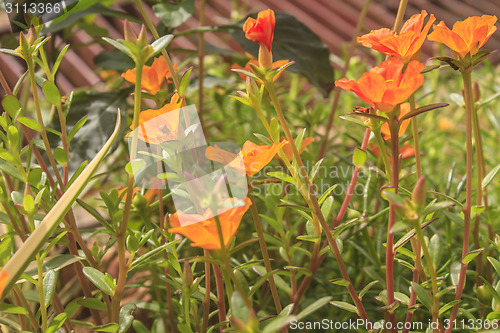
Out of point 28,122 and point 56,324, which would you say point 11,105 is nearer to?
point 28,122

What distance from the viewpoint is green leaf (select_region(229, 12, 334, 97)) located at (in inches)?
26.1

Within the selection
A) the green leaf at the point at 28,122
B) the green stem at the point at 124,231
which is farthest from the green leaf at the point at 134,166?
the green leaf at the point at 28,122

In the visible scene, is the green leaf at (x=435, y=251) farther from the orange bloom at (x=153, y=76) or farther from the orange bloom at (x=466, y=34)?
the orange bloom at (x=153, y=76)

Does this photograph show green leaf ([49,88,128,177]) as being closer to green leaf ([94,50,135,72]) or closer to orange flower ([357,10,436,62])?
green leaf ([94,50,135,72])

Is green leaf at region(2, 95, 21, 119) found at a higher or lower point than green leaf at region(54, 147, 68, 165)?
higher

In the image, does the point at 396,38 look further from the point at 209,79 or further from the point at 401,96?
the point at 209,79

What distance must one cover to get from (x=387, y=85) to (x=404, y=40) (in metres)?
0.05

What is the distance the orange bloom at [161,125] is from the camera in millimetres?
311

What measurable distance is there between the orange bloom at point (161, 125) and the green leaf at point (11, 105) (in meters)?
0.12

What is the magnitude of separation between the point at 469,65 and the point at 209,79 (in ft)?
1.79

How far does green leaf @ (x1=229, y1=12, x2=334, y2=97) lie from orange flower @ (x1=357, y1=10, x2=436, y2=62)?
1.12ft

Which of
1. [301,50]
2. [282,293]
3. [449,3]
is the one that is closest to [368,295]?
[282,293]

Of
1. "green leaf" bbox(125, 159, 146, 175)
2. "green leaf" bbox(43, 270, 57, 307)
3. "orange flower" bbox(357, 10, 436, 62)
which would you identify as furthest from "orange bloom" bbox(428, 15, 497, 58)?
"green leaf" bbox(43, 270, 57, 307)

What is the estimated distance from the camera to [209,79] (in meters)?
0.79
